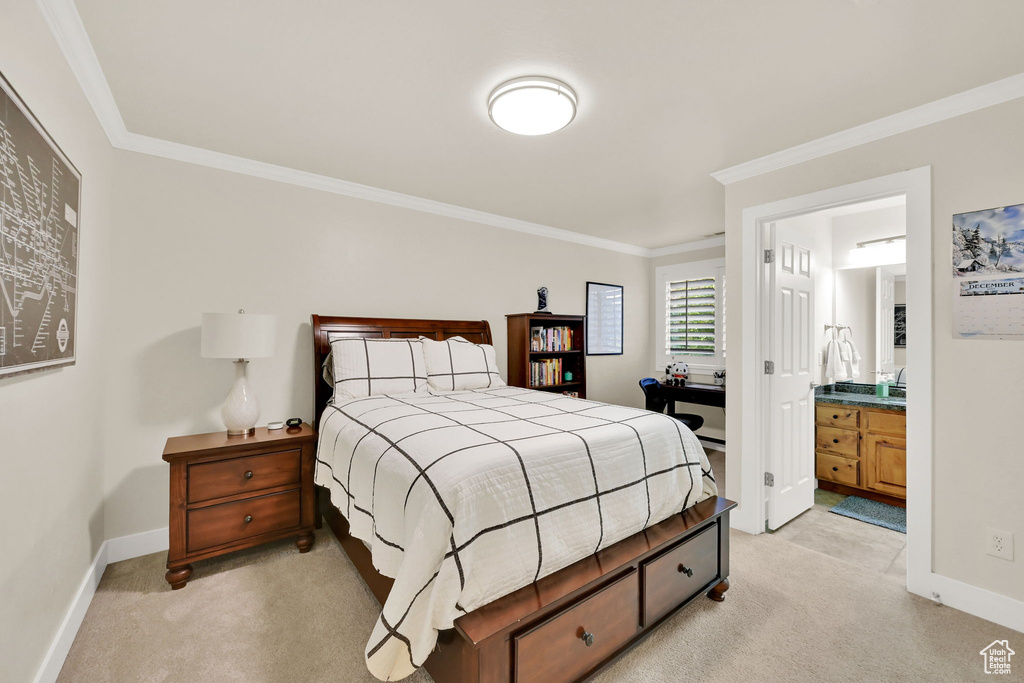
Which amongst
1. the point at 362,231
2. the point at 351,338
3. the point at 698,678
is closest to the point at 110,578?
the point at 351,338

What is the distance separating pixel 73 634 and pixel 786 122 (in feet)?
13.4

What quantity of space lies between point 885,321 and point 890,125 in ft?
6.64

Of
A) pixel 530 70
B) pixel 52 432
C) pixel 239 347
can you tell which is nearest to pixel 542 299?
pixel 530 70

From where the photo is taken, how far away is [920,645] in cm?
178

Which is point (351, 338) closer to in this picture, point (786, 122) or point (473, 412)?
point (473, 412)

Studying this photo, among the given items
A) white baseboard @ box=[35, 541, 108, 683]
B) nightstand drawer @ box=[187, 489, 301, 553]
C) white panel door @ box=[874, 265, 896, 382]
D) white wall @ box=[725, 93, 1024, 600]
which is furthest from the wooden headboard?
white panel door @ box=[874, 265, 896, 382]

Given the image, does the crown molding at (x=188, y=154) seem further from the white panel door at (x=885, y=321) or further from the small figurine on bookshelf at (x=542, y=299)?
the white panel door at (x=885, y=321)

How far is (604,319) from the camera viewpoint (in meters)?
5.15

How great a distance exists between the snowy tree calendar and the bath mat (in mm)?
1637

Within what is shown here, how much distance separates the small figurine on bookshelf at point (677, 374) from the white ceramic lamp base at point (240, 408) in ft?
13.4

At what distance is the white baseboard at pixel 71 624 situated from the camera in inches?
59.7

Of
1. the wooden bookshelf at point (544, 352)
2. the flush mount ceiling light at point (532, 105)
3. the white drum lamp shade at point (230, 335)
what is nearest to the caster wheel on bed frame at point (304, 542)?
the white drum lamp shade at point (230, 335)

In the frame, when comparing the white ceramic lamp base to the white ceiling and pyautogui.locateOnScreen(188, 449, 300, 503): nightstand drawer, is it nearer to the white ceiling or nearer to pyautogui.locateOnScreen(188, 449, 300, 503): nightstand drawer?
pyautogui.locateOnScreen(188, 449, 300, 503): nightstand drawer

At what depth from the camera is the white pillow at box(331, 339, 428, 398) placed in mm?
2758
